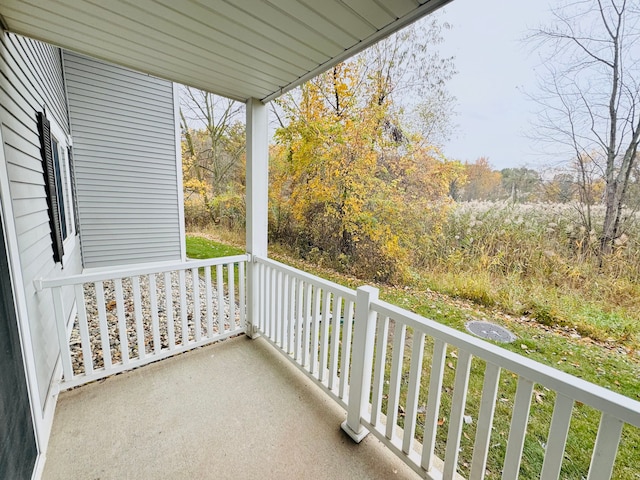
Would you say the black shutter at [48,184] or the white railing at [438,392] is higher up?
the black shutter at [48,184]

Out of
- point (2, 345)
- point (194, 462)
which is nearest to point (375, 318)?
point (194, 462)

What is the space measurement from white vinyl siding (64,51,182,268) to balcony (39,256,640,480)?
9.83 feet

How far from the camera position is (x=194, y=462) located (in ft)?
4.91

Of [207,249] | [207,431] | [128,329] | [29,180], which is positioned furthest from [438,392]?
[207,249]

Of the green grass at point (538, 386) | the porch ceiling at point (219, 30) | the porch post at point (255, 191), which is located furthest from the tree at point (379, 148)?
the porch ceiling at point (219, 30)

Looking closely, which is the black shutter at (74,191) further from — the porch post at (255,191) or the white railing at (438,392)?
the white railing at (438,392)

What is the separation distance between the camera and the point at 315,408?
6.25 feet

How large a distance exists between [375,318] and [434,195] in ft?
11.8

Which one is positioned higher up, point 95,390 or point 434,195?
point 434,195

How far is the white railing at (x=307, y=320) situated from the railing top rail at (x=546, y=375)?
0.57 meters

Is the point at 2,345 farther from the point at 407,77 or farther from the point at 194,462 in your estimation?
the point at 407,77

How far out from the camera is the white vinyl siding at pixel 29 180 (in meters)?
1.58

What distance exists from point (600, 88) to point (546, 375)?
348cm

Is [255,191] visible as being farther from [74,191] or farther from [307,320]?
[74,191]
